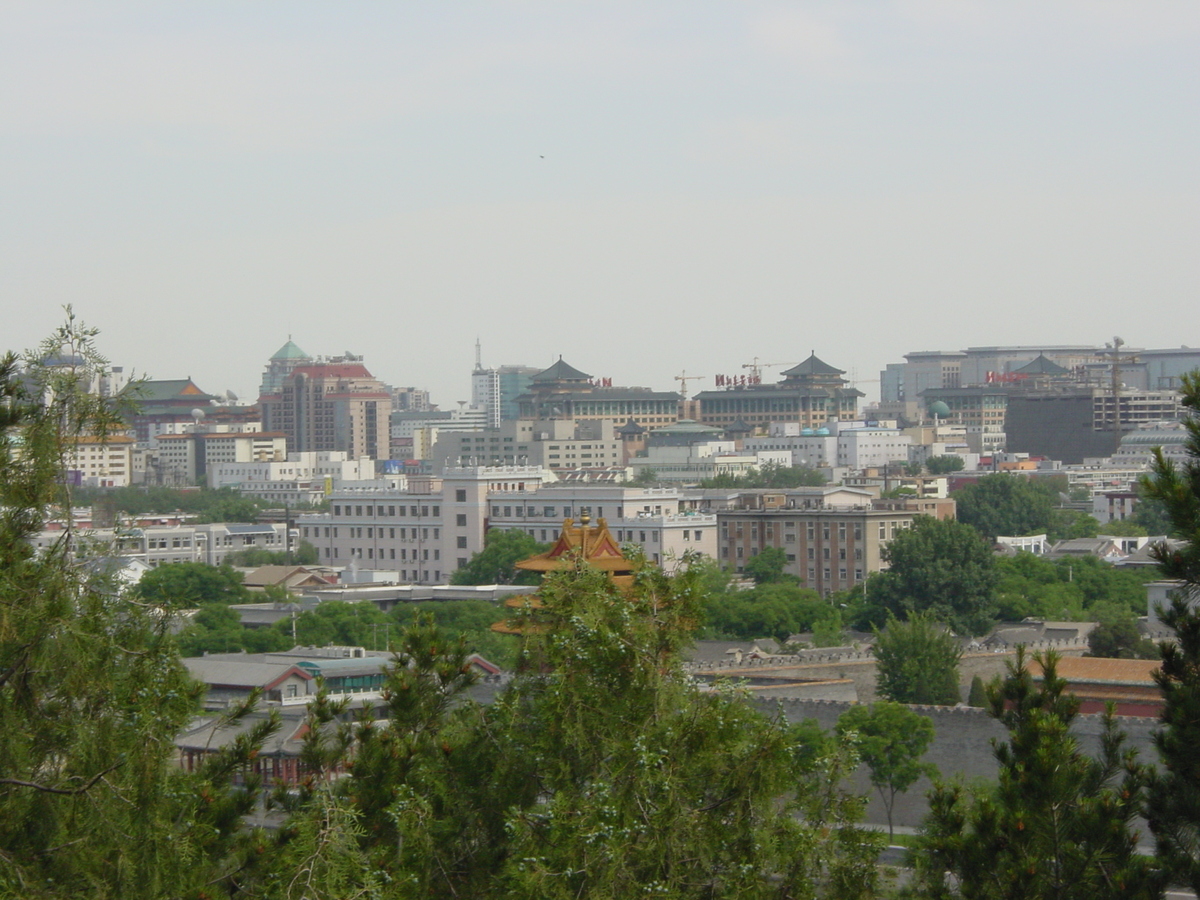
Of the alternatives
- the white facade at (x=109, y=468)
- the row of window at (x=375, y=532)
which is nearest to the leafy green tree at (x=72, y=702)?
the row of window at (x=375, y=532)

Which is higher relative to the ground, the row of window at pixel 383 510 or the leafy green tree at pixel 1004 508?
the row of window at pixel 383 510

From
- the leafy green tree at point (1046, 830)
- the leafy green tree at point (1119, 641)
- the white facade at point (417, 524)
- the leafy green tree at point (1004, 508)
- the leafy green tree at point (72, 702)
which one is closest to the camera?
the leafy green tree at point (72, 702)

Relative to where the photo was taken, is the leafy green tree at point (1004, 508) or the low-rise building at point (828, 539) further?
the leafy green tree at point (1004, 508)

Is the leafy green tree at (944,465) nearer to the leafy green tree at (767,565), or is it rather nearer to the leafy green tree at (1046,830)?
the leafy green tree at (767,565)

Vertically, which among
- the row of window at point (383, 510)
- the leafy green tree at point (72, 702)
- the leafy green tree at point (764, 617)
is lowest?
the leafy green tree at point (764, 617)

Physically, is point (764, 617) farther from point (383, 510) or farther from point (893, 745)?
point (383, 510)

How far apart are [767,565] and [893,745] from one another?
45.2 m

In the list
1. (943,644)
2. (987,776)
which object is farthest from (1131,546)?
(987,776)

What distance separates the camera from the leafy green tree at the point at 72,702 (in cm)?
1284

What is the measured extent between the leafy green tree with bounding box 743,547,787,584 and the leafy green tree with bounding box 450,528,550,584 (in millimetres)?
8326

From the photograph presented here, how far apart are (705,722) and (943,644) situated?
1292 inches

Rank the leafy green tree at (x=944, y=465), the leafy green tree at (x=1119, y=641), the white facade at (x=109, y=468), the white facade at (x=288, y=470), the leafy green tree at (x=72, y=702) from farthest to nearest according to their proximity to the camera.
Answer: the white facade at (x=288, y=470) → the leafy green tree at (x=944, y=465) → the white facade at (x=109, y=468) → the leafy green tree at (x=1119, y=641) → the leafy green tree at (x=72, y=702)

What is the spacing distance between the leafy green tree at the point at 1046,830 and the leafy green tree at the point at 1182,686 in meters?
0.20

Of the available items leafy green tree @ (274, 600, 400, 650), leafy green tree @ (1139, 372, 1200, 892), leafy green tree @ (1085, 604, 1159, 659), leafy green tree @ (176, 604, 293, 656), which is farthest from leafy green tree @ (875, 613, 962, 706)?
leafy green tree @ (1139, 372, 1200, 892)
